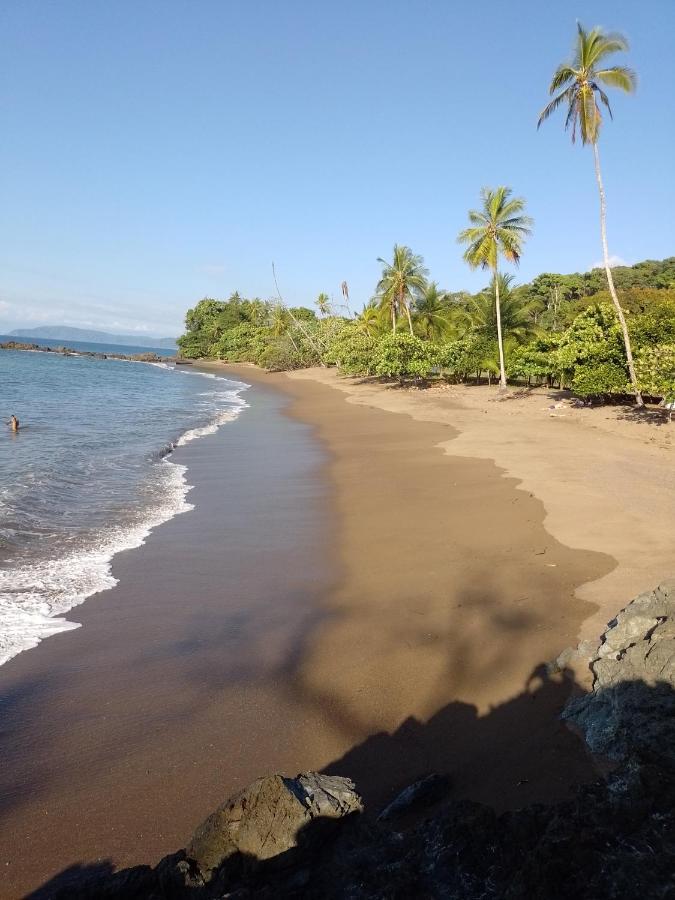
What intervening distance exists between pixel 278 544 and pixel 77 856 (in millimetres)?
5551

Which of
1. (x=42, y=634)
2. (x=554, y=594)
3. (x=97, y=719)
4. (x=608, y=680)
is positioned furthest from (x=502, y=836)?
(x=42, y=634)

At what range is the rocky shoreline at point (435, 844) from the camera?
2018 millimetres

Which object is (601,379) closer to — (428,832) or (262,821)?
(428,832)

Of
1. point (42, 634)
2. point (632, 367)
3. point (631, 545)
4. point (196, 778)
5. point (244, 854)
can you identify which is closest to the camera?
point (244, 854)

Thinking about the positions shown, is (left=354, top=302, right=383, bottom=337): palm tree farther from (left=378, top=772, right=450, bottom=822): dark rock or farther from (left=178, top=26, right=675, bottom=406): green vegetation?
(left=378, top=772, right=450, bottom=822): dark rock

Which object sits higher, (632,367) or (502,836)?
(632,367)

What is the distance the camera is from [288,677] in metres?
5.07

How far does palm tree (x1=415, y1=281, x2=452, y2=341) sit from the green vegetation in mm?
74

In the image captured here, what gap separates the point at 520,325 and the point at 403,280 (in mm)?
9621

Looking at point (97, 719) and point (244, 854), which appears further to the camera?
point (97, 719)

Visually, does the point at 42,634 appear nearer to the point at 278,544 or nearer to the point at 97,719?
the point at 97,719

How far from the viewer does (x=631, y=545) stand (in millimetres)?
7516

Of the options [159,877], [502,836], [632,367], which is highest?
[632,367]

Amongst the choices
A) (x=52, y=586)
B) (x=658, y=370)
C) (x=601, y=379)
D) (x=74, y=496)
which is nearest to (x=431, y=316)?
(x=601, y=379)
